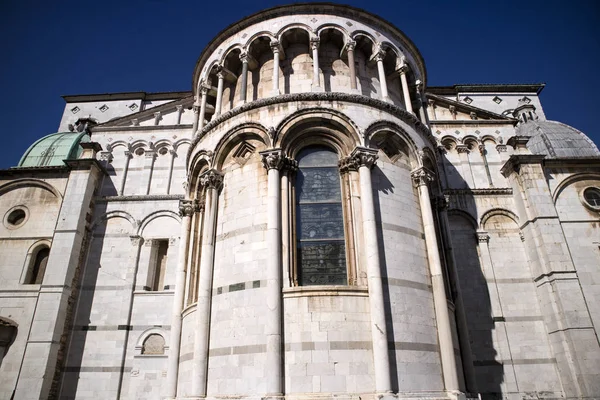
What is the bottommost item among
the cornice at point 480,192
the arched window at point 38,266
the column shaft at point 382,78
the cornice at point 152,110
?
the arched window at point 38,266

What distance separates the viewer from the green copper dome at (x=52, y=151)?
20.6 metres

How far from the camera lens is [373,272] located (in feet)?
31.7

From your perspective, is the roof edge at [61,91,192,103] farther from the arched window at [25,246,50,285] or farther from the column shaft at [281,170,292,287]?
the column shaft at [281,170,292,287]

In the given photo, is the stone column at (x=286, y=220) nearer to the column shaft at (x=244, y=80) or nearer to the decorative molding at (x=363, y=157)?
the decorative molding at (x=363, y=157)

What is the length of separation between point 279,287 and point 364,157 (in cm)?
405

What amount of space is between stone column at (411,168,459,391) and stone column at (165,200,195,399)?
6.88 meters

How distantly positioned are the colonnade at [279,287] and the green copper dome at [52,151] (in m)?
12.3

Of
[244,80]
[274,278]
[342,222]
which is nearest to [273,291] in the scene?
[274,278]

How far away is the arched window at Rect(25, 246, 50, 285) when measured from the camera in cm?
1707

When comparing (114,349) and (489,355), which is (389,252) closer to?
(489,355)

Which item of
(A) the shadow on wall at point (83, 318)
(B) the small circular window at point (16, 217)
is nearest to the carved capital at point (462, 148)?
(A) the shadow on wall at point (83, 318)

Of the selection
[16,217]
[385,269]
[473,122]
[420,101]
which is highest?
[473,122]

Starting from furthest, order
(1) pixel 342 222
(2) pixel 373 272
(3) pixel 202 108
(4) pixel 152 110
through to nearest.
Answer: (4) pixel 152 110 → (3) pixel 202 108 → (1) pixel 342 222 → (2) pixel 373 272

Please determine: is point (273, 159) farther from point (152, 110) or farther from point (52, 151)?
point (52, 151)
